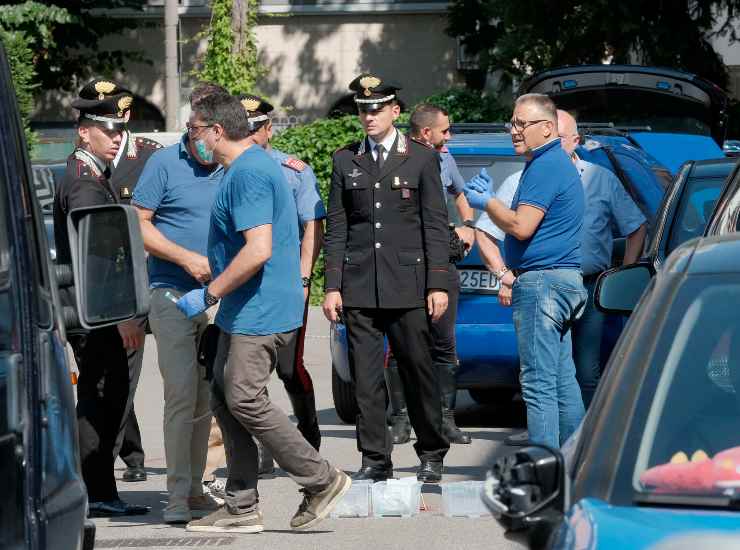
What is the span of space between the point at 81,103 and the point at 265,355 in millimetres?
1575

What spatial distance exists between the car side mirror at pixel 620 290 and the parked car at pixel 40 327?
2499 mm

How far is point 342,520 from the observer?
734 centimetres

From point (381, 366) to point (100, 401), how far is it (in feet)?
4.48

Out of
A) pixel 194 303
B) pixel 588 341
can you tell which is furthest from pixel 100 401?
pixel 588 341

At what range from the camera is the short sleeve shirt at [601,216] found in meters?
8.39

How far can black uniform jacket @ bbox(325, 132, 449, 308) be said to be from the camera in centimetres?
782

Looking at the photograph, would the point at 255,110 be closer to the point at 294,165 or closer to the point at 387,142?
the point at 294,165

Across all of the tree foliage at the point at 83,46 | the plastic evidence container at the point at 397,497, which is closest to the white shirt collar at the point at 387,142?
the plastic evidence container at the point at 397,497

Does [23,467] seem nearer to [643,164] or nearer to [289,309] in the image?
[289,309]

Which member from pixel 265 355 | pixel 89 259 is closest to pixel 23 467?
pixel 89 259

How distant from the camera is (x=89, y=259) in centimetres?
420

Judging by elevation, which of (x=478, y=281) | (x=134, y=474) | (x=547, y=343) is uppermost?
(x=547, y=343)

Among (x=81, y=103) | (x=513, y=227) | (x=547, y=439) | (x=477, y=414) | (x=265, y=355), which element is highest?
(x=81, y=103)

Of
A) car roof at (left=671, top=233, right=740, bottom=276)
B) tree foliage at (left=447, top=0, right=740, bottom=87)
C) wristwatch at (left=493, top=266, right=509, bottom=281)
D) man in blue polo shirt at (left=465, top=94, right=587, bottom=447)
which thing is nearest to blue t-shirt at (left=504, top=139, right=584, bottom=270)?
man in blue polo shirt at (left=465, top=94, right=587, bottom=447)
